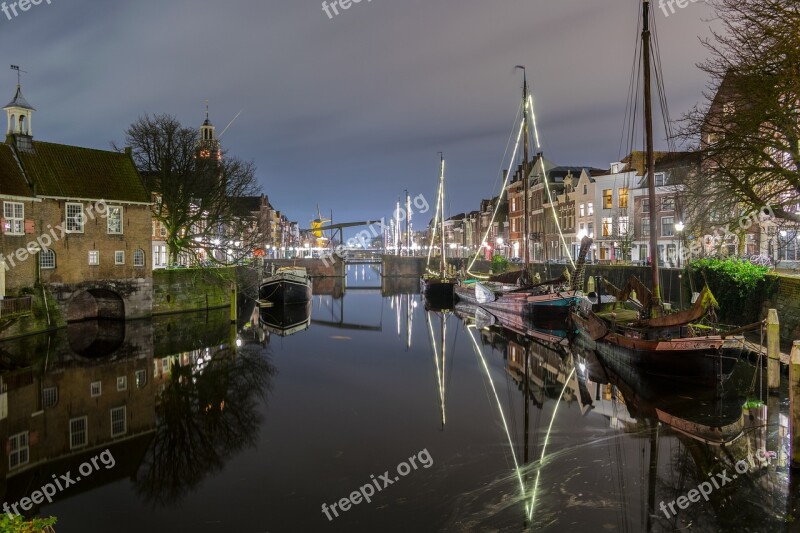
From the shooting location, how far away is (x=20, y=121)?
30.1 meters

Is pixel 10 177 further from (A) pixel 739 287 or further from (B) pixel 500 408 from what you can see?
(A) pixel 739 287

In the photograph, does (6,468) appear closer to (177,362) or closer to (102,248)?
(177,362)

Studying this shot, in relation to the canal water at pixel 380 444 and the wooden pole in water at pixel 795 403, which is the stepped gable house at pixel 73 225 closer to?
the canal water at pixel 380 444

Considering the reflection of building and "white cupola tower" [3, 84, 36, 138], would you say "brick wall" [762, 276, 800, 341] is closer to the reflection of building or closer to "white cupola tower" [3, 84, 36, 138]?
the reflection of building

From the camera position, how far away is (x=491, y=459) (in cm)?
1185

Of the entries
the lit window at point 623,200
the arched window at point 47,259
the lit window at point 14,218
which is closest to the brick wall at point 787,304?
the arched window at point 47,259

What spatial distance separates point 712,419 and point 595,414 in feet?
9.42

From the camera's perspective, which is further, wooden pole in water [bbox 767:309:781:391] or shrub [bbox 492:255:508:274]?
shrub [bbox 492:255:508:274]

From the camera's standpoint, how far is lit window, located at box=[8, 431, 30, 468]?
1195 centimetres

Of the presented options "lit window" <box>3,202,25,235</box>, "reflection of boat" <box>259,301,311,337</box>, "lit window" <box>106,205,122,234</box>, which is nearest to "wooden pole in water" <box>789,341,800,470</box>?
"reflection of boat" <box>259,301,311,337</box>

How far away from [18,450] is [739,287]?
89.1 ft

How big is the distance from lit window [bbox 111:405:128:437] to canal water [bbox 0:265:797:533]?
80 mm

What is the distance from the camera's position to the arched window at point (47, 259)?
1110 inches

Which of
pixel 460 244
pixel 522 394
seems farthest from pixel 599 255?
pixel 460 244
